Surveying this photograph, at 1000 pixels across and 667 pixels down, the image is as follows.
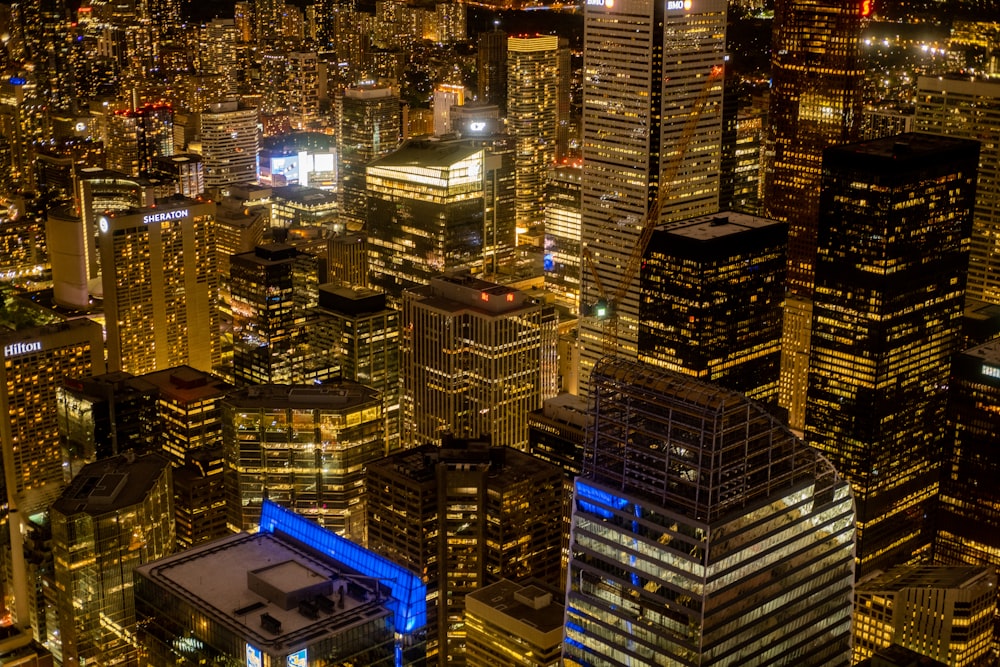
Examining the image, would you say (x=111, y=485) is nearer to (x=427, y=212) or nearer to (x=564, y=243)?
(x=427, y=212)

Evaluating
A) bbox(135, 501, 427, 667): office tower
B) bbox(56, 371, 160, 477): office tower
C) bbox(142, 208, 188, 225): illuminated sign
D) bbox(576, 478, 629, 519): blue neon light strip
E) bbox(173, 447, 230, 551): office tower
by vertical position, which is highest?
bbox(576, 478, 629, 519): blue neon light strip

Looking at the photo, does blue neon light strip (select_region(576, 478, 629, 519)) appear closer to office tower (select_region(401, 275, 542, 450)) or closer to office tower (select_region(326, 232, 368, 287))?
office tower (select_region(401, 275, 542, 450))

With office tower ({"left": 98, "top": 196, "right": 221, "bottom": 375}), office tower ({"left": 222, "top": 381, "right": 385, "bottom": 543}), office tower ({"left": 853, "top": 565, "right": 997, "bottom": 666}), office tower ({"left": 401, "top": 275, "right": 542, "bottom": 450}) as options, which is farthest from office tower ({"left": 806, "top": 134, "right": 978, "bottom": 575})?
office tower ({"left": 98, "top": 196, "right": 221, "bottom": 375})

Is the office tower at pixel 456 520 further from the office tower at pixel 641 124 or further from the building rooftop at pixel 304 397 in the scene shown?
the office tower at pixel 641 124

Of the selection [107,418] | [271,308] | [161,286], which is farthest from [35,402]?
[161,286]

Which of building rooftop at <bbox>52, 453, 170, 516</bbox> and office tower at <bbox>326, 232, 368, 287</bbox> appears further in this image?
office tower at <bbox>326, 232, 368, 287</bbox>

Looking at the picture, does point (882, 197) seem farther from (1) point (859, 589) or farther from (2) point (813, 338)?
(1) point (859, 589)
